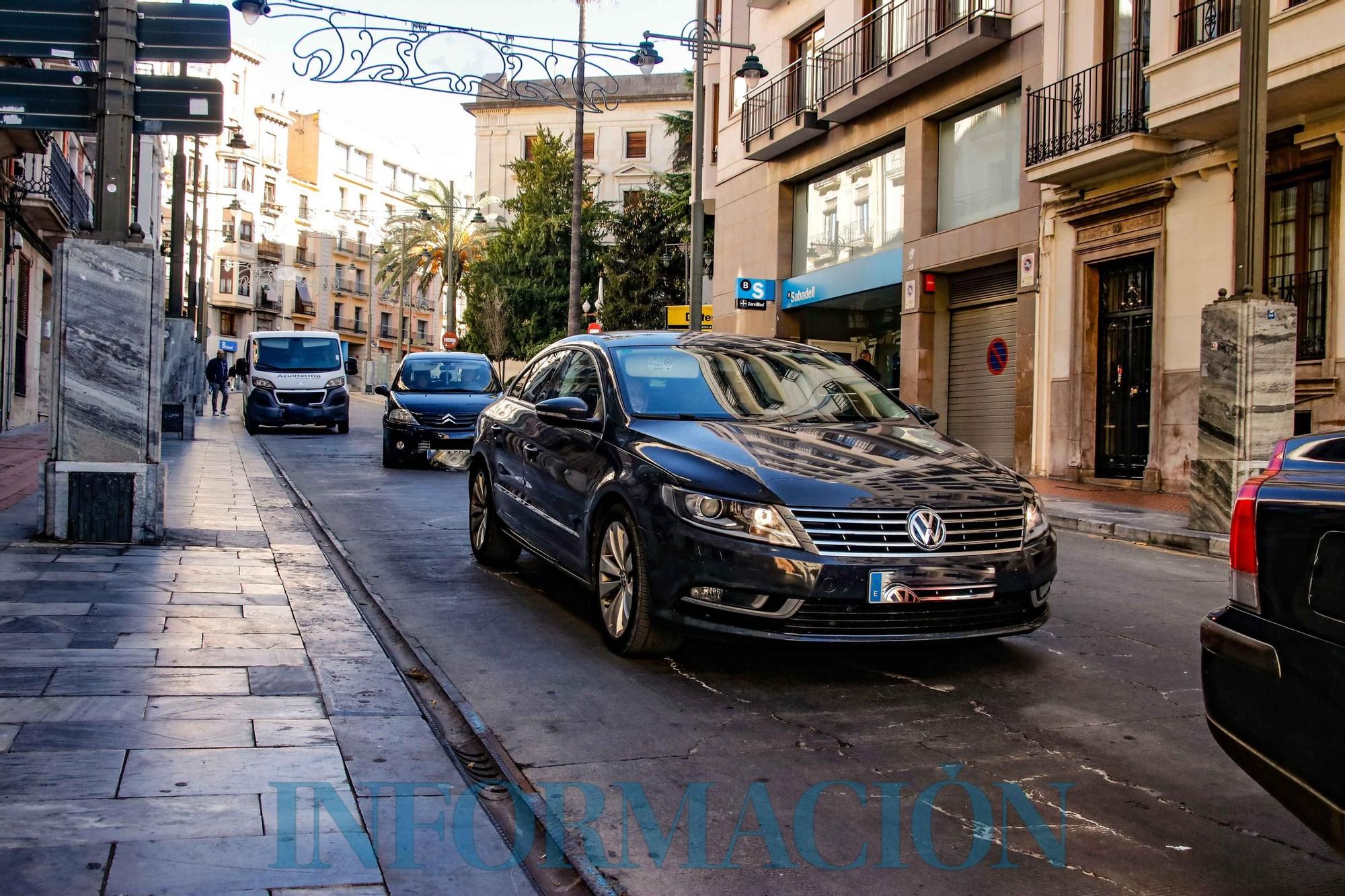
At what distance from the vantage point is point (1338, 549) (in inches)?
102

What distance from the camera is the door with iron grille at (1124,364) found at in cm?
1708

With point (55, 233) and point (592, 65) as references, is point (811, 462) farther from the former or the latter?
point (55, 233)

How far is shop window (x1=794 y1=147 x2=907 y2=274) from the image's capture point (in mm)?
23469

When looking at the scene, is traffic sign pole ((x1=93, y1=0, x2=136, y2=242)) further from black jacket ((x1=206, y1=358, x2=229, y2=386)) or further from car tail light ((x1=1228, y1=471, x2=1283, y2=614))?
black jacket ((x1=206, y1=358, x2=229, y2=386))

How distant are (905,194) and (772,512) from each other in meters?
18.9

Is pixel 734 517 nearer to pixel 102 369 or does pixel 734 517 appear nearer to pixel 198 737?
pixel 198 737

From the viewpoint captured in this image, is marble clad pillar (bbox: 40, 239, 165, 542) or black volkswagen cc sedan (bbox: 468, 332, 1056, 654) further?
marble clad pillar (bbox: 40, 239, 165, 542)

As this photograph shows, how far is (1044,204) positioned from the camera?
1866 centimetres

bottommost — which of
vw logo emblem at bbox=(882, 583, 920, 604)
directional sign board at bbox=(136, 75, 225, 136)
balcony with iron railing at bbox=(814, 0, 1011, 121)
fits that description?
vw logo emblem at bbox=(882, 583, 920, 604)

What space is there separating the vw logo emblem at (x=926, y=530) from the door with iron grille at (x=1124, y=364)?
42.5 feet

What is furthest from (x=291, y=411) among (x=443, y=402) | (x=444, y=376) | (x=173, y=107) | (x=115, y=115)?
(x=115, y=115)

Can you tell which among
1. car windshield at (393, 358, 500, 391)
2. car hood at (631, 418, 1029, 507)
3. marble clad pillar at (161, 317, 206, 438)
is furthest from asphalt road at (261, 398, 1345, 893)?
marble clad pillar at (161, 317, 206, 438)

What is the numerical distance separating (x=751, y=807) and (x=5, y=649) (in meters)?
3.44

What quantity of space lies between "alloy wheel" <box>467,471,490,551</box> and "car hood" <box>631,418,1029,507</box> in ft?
8.07
